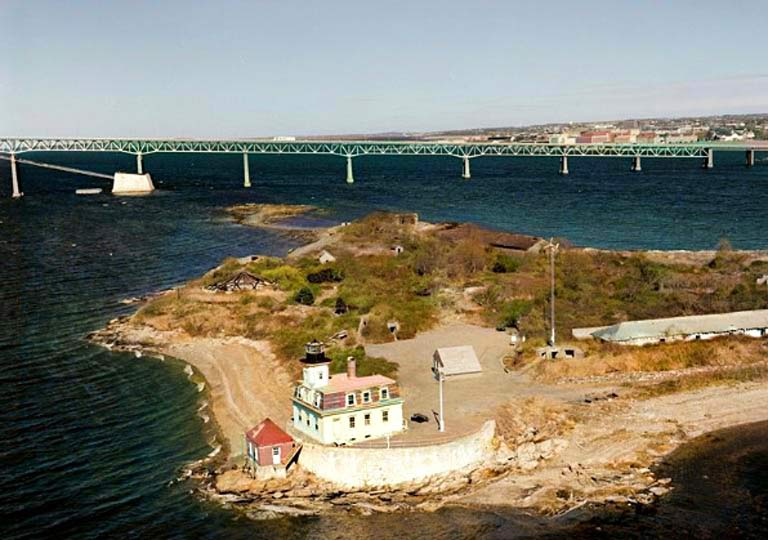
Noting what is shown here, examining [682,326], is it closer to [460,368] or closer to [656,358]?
[656,358]

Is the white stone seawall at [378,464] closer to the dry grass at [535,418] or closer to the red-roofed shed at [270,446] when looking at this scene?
the red-roofed shed at [270,446]

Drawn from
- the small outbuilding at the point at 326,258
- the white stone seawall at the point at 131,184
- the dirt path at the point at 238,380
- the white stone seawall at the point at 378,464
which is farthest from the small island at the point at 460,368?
the white stone seawall at the point at 131,184

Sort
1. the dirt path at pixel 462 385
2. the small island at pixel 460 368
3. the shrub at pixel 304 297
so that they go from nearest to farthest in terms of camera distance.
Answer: the small island at pixel 460 368 → the dirt path at pixel 462 385 → the shrub at pixel 304 297

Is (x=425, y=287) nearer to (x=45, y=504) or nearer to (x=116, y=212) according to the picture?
(x=45, y=504)

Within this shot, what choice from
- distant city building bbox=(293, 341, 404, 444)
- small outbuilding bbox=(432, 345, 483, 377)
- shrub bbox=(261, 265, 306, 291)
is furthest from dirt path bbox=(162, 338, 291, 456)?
shrub bbox=(261, 265, 306, 291)

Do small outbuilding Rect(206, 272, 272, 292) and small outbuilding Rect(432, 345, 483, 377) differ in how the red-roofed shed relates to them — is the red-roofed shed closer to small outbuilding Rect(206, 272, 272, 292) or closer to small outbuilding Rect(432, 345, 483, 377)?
small outbuilding Rect(432, 345, 483, 377)
